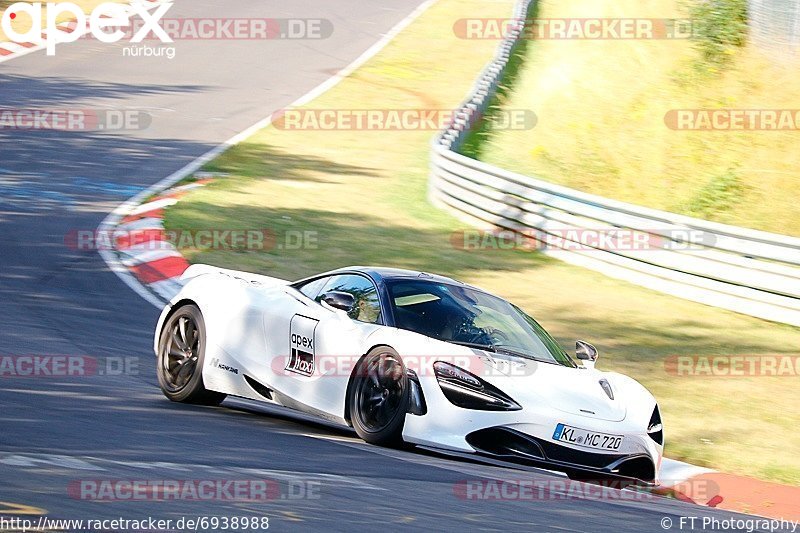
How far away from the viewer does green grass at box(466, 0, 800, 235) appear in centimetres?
2044

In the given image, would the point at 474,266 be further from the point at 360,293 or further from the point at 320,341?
the point at 320,341

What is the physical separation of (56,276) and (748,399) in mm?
6985

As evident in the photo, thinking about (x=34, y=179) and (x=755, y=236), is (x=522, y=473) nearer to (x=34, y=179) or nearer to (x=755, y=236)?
(x=755, y=236)

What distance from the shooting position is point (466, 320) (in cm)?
832

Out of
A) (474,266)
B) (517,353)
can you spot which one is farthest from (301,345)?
(474,266)

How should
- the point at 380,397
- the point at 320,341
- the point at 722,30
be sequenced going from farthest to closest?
1. the point at 722,30
2. the point at 320,341
3. the point at 380,397

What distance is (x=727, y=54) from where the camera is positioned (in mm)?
25703
